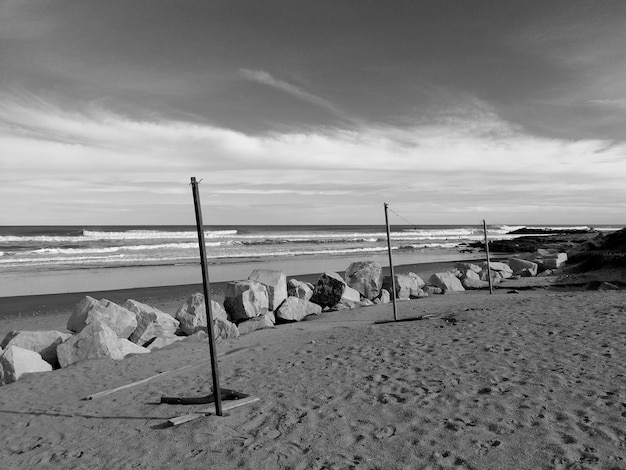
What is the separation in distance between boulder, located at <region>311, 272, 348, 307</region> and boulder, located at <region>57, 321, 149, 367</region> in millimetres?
6577

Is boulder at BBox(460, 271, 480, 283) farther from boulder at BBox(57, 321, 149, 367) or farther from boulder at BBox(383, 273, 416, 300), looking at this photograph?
boulder at BBox(57, 321, 149, 367)

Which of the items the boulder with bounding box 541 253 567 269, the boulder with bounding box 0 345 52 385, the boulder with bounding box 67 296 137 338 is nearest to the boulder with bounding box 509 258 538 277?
the boulder with bounding box 541 253 567 269

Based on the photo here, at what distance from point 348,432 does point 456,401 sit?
1.39 m

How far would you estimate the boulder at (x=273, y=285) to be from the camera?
13016mm

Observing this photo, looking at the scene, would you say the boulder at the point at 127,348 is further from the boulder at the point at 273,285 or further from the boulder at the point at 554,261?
the boulder at the point at 554,261

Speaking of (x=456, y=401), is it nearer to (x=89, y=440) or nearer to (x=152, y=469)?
(x=152, y=469)

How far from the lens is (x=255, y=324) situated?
1137 centimetres

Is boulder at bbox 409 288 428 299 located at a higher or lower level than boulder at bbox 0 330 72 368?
lower

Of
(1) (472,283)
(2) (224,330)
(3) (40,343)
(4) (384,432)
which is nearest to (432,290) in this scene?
(1) (472,283)

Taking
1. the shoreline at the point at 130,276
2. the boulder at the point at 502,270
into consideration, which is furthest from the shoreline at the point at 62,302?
the boulder at the point at 502,270

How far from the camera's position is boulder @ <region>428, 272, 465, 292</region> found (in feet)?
54.3

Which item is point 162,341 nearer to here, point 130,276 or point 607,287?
point 130,276

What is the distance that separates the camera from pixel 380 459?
4.19m

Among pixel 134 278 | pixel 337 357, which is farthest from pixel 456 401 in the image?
pixel 134 278
